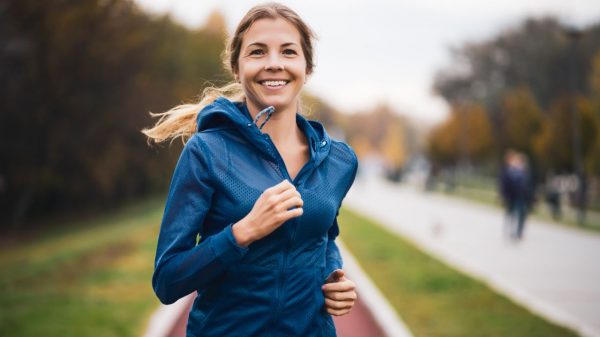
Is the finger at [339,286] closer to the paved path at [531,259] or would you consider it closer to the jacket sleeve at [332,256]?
the jacket sleeve at [332,256]

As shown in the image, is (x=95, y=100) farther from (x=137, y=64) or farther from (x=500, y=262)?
(x=500, y=262)

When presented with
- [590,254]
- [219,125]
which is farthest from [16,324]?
[590,254]

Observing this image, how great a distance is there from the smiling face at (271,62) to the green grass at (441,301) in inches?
198

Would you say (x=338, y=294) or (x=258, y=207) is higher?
(x=258, y=207)

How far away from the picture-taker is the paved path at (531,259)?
744 centimetres

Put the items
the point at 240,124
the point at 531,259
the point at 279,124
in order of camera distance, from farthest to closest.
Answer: the point at 531,259
the point at 279,124
the point at 240,124

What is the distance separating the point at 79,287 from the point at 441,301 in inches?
212

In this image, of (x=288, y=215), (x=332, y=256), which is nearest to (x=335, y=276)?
(x=332, y=256)

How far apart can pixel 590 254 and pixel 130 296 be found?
9.01m

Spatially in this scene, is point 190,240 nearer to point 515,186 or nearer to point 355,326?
point 355,326

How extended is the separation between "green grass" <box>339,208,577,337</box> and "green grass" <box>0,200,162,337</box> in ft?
11.2

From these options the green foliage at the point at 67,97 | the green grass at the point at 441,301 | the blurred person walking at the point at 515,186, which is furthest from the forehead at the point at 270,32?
the green foliage at the point at 67,97

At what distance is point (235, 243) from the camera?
1.75m

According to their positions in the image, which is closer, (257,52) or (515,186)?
(257,52)
